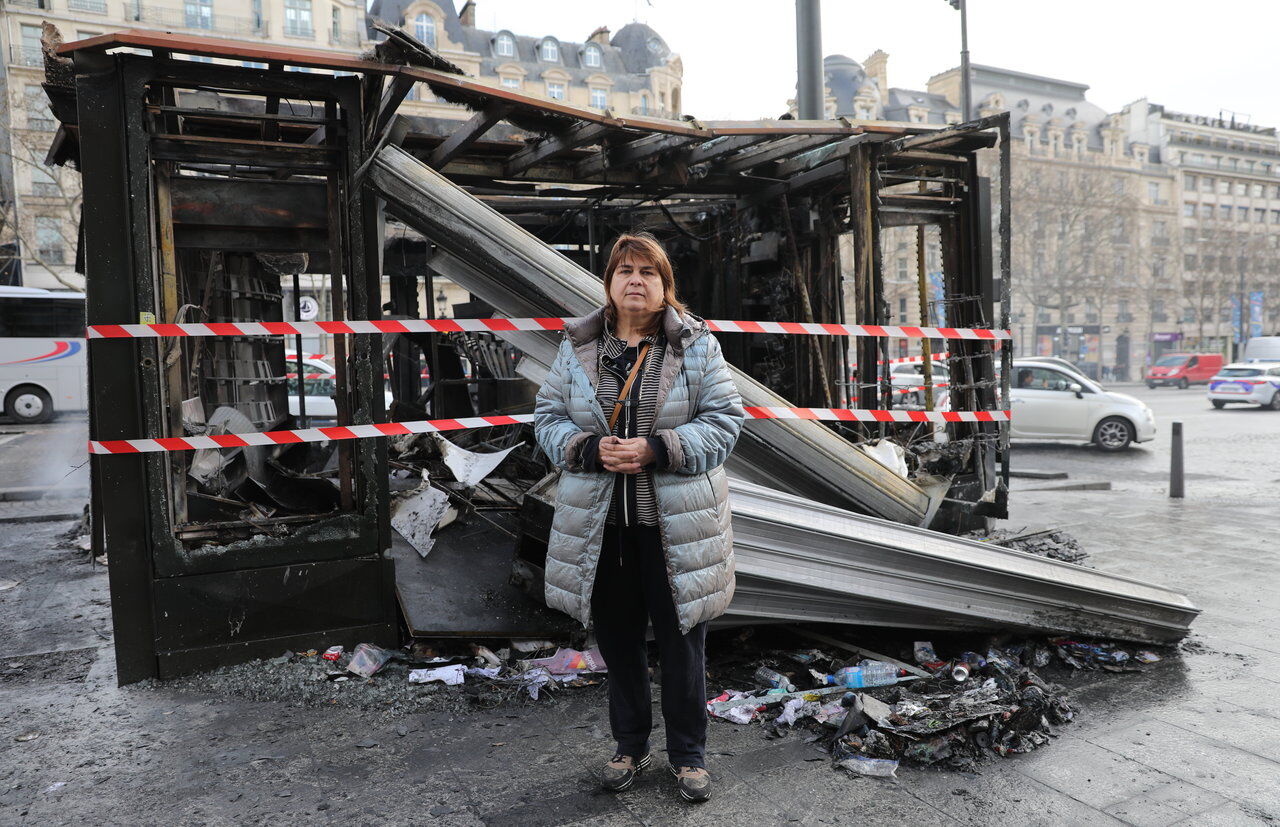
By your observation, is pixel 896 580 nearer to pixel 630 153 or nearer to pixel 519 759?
pixel 519 759

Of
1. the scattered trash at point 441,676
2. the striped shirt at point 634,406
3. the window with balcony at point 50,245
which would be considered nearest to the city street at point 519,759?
the scattered trash at point 441,676

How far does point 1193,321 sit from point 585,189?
2931 inches

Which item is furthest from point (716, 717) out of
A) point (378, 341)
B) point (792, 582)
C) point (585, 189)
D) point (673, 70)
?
point (673, 70)

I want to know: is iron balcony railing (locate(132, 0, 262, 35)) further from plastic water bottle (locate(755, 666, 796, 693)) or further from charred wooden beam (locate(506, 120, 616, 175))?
plastic water bottle (locate(755, 666, 796, 693))

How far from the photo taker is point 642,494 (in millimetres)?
3061

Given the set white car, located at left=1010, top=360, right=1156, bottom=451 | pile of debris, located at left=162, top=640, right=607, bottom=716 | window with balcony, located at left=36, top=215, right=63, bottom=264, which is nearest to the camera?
pile of debris, located at left=162, top=640, right=607, bottom=716

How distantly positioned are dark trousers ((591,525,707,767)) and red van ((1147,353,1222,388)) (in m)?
46.2

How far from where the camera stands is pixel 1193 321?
67.8m

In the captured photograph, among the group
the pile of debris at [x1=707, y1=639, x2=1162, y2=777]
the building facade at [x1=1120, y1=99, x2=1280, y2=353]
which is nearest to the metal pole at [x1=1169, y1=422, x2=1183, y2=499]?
the pile of debris at [x1=707, y1=639, x2=1162, y2=777]

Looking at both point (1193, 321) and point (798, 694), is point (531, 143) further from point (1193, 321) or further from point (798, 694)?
point (1193, 321)

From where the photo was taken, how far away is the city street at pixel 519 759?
2986 millimetres

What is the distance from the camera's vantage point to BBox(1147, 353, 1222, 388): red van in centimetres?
4119

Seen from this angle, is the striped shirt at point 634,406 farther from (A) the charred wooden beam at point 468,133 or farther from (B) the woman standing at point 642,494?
(A) the charred wooden beam at point 468,133

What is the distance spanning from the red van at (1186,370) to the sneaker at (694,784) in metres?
46.3
